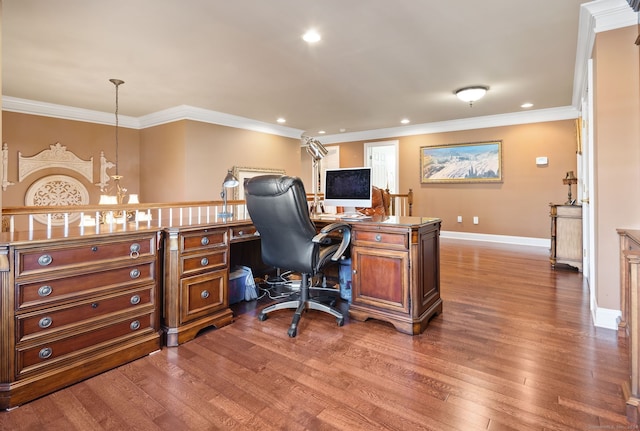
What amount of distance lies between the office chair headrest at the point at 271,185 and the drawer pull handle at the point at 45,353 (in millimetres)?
1390

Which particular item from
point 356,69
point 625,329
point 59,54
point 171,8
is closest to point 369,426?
point 625,329

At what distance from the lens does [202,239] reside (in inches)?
91.7

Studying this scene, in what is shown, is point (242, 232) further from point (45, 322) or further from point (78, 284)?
point (45, 322)

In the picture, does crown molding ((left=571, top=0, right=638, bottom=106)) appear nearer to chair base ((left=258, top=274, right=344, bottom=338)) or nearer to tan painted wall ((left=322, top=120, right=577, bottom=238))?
chair base ((left=258, top=274, right=344, bottom=338))

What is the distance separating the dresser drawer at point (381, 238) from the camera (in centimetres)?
235

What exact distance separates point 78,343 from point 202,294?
0.75 meters

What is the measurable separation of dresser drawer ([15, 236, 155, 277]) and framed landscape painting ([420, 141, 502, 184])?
6.03 metres

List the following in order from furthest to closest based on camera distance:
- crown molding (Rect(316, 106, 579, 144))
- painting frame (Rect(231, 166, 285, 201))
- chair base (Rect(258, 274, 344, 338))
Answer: painting frame (Rect(231, 166, 285, 201)), crown molding (Rect(316, 106, 579, 144)), chair base (Rect(258, 274, 344, 338))

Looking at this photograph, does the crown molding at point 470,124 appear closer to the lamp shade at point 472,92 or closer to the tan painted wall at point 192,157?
the lamp shade at point 472,92

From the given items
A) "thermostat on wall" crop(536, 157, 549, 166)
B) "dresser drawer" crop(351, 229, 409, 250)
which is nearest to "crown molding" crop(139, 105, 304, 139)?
"dresser drawer" crop(351, 229, 409, 250)

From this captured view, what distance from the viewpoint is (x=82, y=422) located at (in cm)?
143

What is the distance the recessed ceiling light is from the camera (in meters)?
2.91

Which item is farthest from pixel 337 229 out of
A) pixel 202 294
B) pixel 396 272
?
pixel 202 294

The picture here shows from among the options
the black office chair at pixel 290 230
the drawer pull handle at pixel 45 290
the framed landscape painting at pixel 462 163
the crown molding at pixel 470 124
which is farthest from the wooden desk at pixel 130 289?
the crown molding at pixel 470 124
